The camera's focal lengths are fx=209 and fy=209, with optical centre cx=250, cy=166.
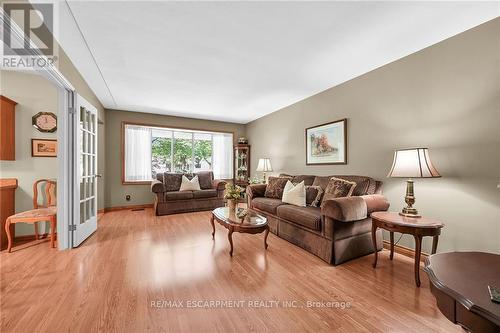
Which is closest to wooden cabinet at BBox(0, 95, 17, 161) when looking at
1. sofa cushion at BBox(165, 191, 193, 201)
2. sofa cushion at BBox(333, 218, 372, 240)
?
sofa cushion at BBox(165, 191, 193, 201)

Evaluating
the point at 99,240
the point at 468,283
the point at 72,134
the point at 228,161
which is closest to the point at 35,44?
the point at 72,134

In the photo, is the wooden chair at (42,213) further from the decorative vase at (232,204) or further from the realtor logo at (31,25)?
the decorative vase at (232,204)

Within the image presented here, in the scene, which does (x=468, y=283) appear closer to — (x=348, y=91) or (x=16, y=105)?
(x=348, y=91)

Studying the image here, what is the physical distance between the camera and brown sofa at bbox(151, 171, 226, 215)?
447 centimetres

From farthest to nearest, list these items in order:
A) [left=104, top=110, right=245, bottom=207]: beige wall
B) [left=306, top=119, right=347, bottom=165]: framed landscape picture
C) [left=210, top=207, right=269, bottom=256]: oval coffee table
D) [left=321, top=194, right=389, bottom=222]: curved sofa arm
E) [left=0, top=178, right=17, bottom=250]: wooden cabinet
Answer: [left=104, top=110, right=245, bottom=207]: beige wall, [left=306, top=119, right=347, bottom=165]: framed landscape picture, [left=0, top=178, right=17, bottom=250]: wooden cabinet, [left=210, top=207, right=269, bottom=256]: oval coffee table, [left=321, top=194, right=389, bottom=222]: curved sofa arm

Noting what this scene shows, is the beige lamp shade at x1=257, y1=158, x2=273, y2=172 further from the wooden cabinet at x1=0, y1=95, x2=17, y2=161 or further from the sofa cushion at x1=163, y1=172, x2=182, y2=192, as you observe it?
the wooden cabinet at x1=0, y1=95, x2=17, y2=161

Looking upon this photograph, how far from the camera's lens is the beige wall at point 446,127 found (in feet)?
6.48

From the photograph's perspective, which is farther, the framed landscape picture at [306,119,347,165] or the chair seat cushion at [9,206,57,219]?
the framed landscape picture at [306,119,347,165]

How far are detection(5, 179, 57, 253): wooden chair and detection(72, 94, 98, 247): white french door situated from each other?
26cm

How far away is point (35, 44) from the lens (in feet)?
5.99

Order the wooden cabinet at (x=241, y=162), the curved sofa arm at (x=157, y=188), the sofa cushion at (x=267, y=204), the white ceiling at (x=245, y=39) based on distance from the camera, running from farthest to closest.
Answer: the wooden cabinet at (x=241, y=162) < the curved sofa arm at (x=157, y=188) < the sofa cushion at (x=267, y=204) < the white ceiling at (x=245, y=39)

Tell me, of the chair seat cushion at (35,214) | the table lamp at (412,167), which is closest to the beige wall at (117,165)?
the chair seat cushion at (35,214)

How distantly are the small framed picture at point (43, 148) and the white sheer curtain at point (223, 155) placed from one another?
361 centimetres

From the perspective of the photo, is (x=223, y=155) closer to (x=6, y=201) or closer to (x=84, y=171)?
(x=84, y=171)
